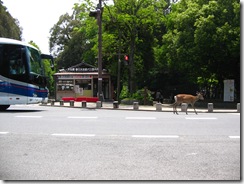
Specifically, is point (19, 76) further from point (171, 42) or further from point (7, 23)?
point (171, 42)

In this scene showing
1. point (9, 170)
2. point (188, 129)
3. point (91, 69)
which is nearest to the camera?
point (9, 170)

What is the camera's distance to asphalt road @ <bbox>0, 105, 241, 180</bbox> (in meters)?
4.33

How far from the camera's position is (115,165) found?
505cm

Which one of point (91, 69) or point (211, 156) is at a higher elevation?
point (91, 69)

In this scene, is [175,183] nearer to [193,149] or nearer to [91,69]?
[193,149]

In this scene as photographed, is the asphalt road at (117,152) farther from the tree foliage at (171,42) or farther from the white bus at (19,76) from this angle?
the tree foliage at (171,42)

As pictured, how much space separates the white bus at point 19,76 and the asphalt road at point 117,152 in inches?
162

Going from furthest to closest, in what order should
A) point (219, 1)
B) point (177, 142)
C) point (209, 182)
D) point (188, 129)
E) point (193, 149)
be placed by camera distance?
1. point (219, 1)
2. point (188, 129)
3. point (177, 142)
4. point (193, 149)
5. point (209, 182)

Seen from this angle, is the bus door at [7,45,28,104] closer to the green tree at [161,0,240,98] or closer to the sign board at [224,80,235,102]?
the green tree at [161,0,240,98]

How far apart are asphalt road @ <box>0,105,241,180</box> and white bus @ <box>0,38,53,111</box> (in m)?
4.10

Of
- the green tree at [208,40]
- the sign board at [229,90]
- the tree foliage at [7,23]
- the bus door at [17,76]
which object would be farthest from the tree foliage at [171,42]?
the tree foliage at [7,23]

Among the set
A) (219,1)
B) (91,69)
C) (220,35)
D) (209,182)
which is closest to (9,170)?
(209,182)

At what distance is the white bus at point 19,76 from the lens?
540 inches

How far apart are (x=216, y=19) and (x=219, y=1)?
5.56ft
